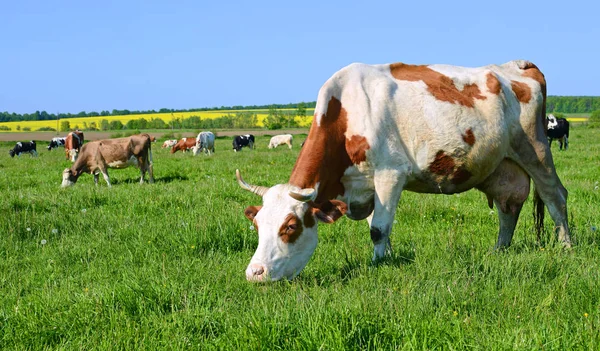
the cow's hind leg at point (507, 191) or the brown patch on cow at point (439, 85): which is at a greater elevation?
the brown patch on cow at point (439, 85)

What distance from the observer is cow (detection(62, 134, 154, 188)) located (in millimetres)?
17234

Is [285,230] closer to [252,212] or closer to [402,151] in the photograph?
[252,212]

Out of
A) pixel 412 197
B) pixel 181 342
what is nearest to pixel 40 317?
pixel 181 342

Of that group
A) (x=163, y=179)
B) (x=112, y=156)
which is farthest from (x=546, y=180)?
(x=112, y=156)

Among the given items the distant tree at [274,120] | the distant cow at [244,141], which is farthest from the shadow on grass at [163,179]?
the distant tree at [274,120]

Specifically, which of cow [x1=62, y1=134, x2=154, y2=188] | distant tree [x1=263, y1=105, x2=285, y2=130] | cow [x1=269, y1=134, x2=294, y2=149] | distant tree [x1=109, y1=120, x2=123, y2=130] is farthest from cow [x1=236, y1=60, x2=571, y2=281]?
→ distant tree [x1=109, y1=120, x2=123, y2=130]

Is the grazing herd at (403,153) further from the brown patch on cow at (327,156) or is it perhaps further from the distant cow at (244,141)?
the distant cow at (244,141)

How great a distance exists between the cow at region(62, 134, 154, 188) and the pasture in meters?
9.37

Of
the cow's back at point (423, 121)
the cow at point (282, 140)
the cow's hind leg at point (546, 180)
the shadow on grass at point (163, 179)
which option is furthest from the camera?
the cow at point (282, 140)

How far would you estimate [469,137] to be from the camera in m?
5.89

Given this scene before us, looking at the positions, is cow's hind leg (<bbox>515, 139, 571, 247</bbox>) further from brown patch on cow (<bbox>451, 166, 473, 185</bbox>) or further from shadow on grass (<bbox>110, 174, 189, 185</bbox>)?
shadow on grass (<bbox>110, 174, 189, 185</bbox>)

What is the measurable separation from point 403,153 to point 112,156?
14075mm

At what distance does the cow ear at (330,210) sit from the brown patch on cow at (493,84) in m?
2.23

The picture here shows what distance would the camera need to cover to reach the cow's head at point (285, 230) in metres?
4.87
